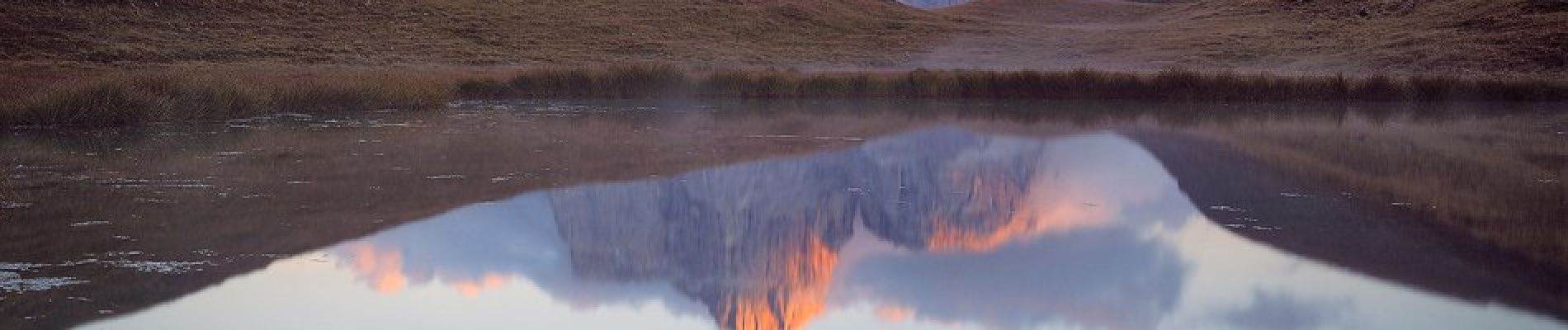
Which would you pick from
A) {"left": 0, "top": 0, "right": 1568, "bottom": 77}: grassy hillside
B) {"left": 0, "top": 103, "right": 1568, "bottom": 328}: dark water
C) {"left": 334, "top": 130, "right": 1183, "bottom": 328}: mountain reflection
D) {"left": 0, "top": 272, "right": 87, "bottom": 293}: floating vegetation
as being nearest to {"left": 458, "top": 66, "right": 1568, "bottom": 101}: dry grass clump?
{"left": 0, "top": 0, "right": 1568, "bottom": 77}: grassy hillside

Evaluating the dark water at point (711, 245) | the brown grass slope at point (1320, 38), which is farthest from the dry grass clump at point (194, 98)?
the brown grass slope at point (1320, 38)

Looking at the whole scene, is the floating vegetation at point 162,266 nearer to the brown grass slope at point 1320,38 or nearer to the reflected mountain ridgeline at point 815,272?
the reflected mountain ridgeline at point 815,272

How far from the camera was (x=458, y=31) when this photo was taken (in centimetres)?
2845

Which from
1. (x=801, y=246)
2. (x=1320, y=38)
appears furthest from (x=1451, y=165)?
(x=1320, y=38)

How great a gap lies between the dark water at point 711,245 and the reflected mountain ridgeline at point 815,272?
0.01 meters

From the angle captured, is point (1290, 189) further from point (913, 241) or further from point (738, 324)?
point (738, 324)

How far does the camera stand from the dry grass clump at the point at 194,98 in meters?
9.98

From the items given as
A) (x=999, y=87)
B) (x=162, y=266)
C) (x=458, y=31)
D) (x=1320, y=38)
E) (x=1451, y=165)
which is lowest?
(x=1320, y=38)

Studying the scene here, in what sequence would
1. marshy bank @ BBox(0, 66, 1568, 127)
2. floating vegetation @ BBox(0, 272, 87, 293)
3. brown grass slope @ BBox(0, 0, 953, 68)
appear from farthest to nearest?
1. brown grass slope @ BBox(0, 0, 953, 68)
2. marshy bank @ BBox(0, 66, 1568, 127)
3. floating vegetation @ BBox(0, 272, 87, 293)

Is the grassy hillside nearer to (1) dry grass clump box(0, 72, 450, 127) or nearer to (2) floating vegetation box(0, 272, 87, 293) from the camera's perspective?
(1) dry grass clump box(0, 72, 450, 127)

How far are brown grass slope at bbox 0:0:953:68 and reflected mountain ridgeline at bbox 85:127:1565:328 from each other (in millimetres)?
15687

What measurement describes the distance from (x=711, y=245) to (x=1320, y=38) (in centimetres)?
2713

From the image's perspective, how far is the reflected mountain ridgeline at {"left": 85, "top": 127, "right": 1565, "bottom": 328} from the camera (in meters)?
3.50

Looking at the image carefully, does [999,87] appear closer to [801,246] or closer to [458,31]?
[801,246]
